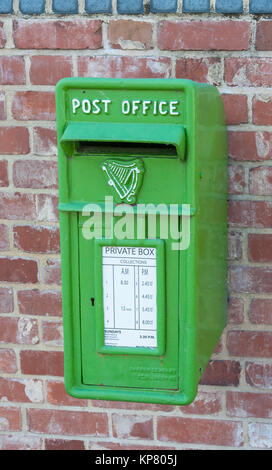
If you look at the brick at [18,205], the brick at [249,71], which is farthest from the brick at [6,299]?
the brick at [249,71]

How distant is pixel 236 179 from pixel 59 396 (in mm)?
995

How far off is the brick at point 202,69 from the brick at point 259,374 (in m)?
0.93

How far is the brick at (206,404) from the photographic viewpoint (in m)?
2.34

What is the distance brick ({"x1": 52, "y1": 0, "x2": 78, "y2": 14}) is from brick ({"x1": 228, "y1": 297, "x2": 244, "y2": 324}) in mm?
1058

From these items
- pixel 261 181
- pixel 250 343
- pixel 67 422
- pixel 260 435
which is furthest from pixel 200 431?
pixel 261 181

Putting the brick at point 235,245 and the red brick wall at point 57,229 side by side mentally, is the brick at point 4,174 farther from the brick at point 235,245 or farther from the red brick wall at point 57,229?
the brick at point 235,245

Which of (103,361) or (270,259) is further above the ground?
(270,259)

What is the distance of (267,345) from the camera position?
225cm

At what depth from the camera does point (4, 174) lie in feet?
7.44

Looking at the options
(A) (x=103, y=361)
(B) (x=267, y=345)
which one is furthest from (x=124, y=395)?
(B) (x=267, y=345)

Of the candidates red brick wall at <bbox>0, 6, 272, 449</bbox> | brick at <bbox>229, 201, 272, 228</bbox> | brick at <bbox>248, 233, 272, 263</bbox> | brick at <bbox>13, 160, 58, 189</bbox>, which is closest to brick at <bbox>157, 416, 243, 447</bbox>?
red brick wall at <bbox>0, 6, 272, 449</bbox>

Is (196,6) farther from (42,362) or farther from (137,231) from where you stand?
(42,362)

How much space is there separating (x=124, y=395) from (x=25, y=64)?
3.57 feet

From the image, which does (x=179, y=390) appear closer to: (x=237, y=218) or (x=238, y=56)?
(x=237, y=218)
